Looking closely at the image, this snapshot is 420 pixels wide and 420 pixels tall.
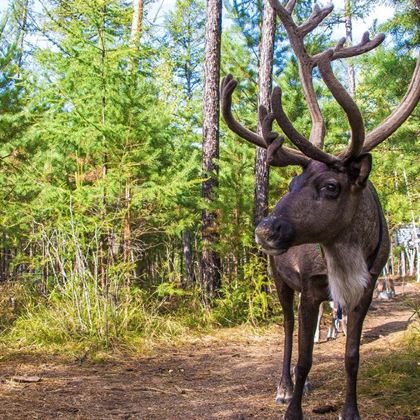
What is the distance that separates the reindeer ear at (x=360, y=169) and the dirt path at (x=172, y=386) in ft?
6.15

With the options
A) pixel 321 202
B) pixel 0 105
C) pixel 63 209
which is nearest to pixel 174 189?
pixel 63 209

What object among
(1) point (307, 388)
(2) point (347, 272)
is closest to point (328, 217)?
(2) point (347, 272)

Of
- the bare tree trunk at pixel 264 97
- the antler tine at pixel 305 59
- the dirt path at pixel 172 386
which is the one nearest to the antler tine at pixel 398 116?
the antler tine at pixel 305 59

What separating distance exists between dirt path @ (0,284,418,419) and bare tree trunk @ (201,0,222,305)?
2.26 m

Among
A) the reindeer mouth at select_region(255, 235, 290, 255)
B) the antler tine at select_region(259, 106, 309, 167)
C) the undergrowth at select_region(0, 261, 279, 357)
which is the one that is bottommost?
the undergrowth at select_region(0, 261, 279, 357)

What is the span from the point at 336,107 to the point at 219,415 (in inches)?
312

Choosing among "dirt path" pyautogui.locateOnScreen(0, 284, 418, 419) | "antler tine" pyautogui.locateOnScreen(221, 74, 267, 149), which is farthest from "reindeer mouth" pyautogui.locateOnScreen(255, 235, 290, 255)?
"dirt path" pyautogui.locateOnScreen(0, 284, 418, 419)

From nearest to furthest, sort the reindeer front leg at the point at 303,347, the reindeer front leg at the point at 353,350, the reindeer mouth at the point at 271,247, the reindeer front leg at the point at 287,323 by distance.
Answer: the reindeer mouth at the point at 271,247 < the reindeer front leg at the point at 353,350 < the reindeer front leg at the point at 303,347 < the reindeer front leg at the point at 287,323

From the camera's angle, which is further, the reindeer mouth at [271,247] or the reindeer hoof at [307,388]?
the reindeer hoof at [307,388]

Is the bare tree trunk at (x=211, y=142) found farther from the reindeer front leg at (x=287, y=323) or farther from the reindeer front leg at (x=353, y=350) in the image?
the reindeer front leg at (x=353, y=350)

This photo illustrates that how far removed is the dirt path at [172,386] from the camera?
4.65 meters

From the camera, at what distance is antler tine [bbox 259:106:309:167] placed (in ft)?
12.3

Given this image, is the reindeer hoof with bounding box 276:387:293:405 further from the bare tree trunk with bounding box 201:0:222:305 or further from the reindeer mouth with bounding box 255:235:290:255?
the bare tree trunk with bounding box 201:0:222:305

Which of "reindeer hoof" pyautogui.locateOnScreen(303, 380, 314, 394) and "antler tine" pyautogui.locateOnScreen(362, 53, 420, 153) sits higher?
"antler tine" pyautogui.locateOnScreen(362, 53, 420, 153)
